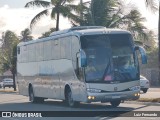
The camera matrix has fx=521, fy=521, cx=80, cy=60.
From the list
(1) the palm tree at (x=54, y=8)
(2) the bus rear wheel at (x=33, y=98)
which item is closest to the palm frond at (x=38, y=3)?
(1) the palm tree at (x=54, y=8)

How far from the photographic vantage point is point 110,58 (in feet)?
70.6

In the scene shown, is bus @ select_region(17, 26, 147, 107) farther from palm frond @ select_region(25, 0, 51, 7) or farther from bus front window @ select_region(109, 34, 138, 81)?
palm frond @ select_region(25, 0, 51, 7)

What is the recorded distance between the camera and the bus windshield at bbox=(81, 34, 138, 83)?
21.4 metres

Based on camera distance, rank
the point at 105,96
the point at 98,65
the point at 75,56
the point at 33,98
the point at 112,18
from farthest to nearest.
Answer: the point at 112,18
the point at 33,98
the point at 75,56
the point at 98,65
the point at 105,96

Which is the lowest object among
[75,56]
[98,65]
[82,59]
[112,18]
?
[98,65]

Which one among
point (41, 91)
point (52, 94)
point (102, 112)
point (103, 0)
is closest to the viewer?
point (102, 112)

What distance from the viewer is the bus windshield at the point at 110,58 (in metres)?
21.4

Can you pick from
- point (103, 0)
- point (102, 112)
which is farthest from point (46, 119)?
point (103, 0)

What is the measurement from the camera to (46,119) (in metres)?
18.2

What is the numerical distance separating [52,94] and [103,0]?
12.1m

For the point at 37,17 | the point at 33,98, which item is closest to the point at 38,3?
the point at 37,17

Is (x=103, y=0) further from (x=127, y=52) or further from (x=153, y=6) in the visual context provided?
(x=127, y=52)

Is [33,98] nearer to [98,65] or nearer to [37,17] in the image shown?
[98,65]

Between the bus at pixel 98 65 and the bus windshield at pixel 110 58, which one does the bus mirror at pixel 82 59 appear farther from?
the bus windshield at pixel 110 58
